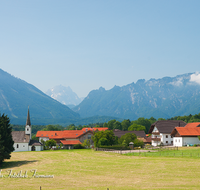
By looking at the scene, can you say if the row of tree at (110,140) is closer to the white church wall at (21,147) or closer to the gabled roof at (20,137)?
the white church wall at (21,147)

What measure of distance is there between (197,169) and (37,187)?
2281 cm

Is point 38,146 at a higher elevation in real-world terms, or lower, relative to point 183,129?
lower

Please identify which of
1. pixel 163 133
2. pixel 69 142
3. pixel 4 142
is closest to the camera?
pixel 4 142

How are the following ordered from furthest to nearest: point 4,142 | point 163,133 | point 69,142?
1. point 69,142
2. point 163,133
3. point 4,142

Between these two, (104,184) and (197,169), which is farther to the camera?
(197,169)

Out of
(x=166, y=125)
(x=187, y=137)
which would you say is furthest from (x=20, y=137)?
(x=187, y=137)

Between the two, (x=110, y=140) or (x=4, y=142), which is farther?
(x=110, y=140)

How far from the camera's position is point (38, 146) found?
110 meters

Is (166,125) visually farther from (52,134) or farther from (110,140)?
(52,134)

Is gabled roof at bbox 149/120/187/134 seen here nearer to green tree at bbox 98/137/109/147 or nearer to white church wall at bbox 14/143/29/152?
green tree at bbox 98/137/109/147

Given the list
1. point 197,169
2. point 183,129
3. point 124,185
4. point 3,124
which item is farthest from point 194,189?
point 183,129

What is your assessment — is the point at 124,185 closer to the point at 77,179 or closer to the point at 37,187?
the point at 77,179

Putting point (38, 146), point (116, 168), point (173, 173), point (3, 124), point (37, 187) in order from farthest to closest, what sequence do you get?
point (38, 146), point (3, 124), point (116, 168), point (173, 173), point (37, 187)

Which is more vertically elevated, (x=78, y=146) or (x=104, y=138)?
(x=104, y=138)
